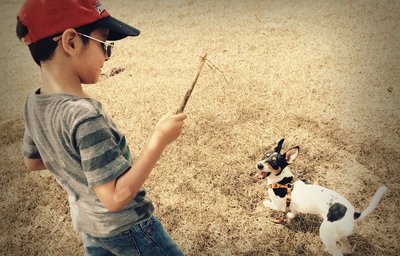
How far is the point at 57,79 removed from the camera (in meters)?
1.21

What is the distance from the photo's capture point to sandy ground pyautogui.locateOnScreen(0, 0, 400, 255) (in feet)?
8.48

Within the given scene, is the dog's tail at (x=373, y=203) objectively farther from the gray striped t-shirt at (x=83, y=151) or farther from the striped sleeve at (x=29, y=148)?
the striped sleeve at (x=29, y=148)

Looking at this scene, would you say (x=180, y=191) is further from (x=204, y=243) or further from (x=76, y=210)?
(x=76, y=210)

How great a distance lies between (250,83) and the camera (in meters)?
4.10

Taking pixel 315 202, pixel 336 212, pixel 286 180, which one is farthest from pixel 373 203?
pixel 286 180

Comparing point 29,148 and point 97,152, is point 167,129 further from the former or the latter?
point 29,148

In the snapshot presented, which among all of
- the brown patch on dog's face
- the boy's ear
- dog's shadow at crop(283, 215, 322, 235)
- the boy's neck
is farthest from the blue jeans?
dog's shadow at crop(283, 215, 322, 235)

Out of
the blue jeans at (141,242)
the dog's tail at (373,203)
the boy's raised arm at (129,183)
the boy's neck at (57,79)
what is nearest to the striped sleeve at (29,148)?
the boy's neck at (57,79)

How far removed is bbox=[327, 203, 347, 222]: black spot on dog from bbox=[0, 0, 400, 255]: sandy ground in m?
0.44

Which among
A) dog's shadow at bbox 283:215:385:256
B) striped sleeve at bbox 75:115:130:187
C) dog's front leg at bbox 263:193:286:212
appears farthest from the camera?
dog's front leg at bbox 263:193:286:212

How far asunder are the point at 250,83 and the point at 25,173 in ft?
Answer: 9.26

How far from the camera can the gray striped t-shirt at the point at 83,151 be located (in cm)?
108

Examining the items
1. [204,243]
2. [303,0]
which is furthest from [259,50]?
[204,243]

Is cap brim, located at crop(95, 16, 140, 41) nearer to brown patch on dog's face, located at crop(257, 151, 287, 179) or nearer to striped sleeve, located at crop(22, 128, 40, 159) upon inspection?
striped sleeve, located at crop(22, 128, 40, 159)
